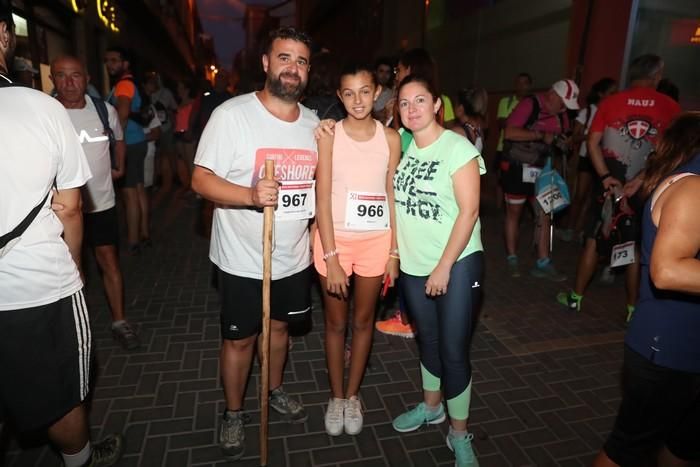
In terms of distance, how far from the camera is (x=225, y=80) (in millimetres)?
7812

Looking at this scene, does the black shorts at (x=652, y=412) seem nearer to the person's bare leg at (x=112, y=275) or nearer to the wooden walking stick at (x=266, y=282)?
the wooden walking stick at (x=266, y=282)

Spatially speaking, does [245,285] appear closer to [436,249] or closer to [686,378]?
[436,249]

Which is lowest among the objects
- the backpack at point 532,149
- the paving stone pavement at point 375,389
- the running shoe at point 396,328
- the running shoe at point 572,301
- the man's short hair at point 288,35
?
the paving stone pavement at point 375,389

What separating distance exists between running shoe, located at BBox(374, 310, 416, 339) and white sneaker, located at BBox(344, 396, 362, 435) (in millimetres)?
1413

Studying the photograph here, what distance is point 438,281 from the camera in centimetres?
252

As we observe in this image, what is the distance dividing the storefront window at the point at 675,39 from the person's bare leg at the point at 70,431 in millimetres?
9030

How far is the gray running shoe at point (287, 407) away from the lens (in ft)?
10.5

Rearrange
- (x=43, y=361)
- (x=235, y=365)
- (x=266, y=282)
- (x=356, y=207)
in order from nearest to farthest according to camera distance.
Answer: (x=43, y=361) → (x=266, y=282) → (x=356, y=207) → (x=235, y=365)

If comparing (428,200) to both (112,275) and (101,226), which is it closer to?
(101,226)

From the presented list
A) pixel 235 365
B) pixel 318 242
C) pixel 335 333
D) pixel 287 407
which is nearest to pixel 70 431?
pixel 235 365

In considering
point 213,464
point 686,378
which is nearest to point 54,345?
point 213,464

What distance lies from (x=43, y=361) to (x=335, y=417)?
1.73 metres

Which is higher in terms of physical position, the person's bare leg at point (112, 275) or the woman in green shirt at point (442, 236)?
the woman in green shirt at point (442, 236)

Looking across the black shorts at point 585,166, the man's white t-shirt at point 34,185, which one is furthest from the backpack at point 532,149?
the man's white t-shirt at point 34,185
